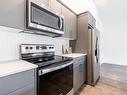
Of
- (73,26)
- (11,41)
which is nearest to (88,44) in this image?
(73,26)

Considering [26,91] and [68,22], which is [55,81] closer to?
[26,91]

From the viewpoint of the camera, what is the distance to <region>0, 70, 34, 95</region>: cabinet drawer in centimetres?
89

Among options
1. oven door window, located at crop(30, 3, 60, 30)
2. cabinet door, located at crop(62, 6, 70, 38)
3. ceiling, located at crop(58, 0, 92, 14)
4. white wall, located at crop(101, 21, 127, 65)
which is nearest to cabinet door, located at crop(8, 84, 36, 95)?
oven door window, located at crop(30, 3, 60, 30)

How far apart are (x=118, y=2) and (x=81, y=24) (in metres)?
2.05

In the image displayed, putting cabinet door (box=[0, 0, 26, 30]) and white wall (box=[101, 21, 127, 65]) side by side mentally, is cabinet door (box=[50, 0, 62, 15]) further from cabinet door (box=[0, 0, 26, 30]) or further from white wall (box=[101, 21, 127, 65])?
white wall (box=[101, 21, 127, 65])

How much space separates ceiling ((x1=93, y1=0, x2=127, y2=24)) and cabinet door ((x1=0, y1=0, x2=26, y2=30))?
3547mm

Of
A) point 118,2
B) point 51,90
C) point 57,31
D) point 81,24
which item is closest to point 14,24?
point 57,31

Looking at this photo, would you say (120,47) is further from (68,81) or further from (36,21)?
(36,21)

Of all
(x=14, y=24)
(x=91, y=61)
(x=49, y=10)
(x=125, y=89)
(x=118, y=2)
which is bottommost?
(x=125, y=89)

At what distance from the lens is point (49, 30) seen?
1.68 metres

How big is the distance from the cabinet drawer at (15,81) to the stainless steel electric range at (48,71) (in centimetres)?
11

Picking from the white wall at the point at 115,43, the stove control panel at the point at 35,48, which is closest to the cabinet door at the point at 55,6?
the stove control panel at the point at 35,48

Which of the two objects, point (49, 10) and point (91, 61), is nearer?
point (49, 10)

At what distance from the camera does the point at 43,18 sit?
1.58 m
